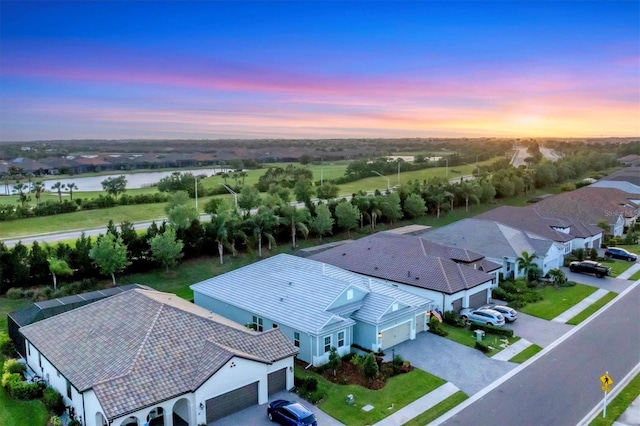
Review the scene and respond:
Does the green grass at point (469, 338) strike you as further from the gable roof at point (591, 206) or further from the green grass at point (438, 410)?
the gable roof at point (591, 206)

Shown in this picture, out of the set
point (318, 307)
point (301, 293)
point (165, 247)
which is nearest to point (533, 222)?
point (301, 293)

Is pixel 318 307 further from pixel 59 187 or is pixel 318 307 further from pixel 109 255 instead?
pixel 59 187

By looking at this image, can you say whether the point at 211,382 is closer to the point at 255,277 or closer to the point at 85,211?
the point at 255,277

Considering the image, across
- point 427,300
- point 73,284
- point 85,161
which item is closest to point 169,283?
point 73,284

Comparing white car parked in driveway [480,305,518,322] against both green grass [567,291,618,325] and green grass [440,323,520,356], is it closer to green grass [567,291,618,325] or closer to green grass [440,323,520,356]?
green grass [440,323,520,356]

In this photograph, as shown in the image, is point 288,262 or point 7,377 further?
point 288,262
